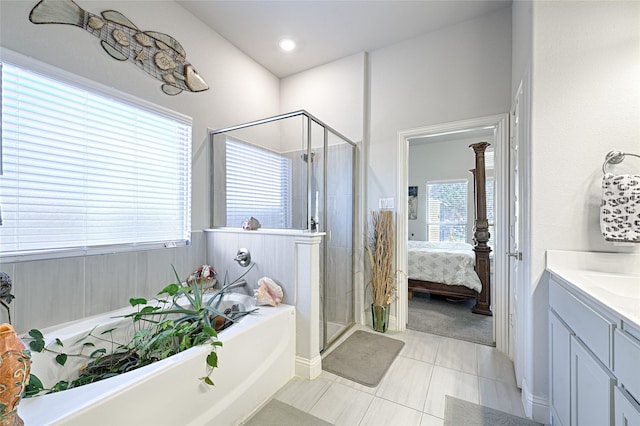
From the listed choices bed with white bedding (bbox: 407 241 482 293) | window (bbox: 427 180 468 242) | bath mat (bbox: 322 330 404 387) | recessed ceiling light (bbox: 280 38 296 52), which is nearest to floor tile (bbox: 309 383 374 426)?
bath mat (bbox: 322 330 404 387)

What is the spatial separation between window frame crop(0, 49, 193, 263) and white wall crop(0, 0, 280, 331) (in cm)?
4

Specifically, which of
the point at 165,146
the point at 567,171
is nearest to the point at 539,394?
the point at 567,171

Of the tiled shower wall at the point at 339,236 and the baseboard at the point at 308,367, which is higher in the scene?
the tiled shower wall at the point at 339,236

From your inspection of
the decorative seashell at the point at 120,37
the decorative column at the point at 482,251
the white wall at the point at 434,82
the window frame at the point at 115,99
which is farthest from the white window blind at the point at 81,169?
the decorative column at the point at 482,251

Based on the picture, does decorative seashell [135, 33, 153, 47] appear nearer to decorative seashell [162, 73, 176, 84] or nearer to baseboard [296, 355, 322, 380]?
decorative seashell [162, 73, 176, 84]

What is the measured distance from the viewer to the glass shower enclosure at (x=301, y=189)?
2.29m

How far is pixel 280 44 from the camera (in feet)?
9.04

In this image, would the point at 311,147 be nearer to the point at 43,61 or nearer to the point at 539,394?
the point at 43,61

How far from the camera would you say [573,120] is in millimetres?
1418

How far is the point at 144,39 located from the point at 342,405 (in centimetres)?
291

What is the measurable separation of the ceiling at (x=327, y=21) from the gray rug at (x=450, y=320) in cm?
296

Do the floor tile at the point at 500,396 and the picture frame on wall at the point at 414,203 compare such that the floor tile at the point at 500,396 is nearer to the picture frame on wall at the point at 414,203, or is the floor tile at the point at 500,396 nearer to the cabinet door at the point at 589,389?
the cabinet door at the point at 589,389

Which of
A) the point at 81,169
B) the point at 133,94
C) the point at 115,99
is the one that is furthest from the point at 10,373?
the point at 133,94

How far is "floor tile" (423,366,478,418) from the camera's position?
1.62 meters
